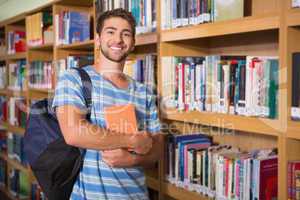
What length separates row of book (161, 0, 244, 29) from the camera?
1533 millimetres

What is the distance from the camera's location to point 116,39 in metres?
1.51

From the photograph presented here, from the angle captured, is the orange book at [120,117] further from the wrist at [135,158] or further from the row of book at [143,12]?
the row of book at [143,12]

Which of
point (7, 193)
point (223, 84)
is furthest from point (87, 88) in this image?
point (7, 193)

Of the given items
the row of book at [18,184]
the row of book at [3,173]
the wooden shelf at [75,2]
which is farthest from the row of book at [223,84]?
the row of book at [3,173]

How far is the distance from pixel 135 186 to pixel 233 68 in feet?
2.08

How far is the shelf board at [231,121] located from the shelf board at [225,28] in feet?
1.13

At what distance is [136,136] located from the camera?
144 centimetres

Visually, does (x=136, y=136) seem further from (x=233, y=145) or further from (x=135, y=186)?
(x=233, y=145)

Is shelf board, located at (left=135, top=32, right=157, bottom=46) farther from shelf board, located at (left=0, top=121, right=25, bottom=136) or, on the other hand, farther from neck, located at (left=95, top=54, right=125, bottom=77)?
shelf board, located at (left=0, top=121, right=25, bottom=136)

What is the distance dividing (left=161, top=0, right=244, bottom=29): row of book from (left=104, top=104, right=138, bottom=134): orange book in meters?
0.53

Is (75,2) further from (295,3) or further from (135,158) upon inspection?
(295,3)

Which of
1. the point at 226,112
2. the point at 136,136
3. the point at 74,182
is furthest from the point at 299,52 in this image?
the point at 74,182

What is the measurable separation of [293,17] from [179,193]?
1010 millimetres

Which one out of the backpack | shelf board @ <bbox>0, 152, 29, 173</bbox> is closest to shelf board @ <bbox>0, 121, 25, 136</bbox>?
shelf board @ <bbox>0, 152, 29, 173</bbox>
